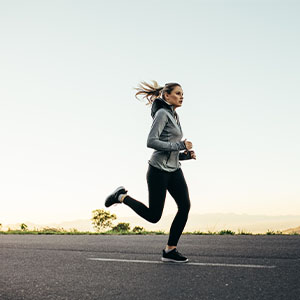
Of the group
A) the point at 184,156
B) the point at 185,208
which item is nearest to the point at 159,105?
the point at 184,156

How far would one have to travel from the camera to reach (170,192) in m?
5.77

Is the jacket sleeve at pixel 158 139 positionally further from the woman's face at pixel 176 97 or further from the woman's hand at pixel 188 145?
the woman's face at pixel 176 97

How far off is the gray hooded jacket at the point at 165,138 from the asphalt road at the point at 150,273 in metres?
1.28

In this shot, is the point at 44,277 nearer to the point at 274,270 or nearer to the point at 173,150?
the point at 173,150

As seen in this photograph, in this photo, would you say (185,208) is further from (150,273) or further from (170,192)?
(150,273)

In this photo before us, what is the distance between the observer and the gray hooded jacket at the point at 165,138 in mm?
5477

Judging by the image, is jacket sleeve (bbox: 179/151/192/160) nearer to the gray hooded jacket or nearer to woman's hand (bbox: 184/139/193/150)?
the gray hooded jacket

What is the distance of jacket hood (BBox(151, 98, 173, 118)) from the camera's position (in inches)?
222

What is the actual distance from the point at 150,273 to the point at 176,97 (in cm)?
216

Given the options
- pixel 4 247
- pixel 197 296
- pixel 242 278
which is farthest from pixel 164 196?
pixel 4 247

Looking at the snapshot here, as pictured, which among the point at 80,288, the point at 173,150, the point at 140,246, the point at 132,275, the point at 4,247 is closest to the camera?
the point at 80,288

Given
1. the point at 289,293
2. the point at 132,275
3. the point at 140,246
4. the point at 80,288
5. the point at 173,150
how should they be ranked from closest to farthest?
the point at 289,293 < the point at 80,288 < the point at 132,275 < the point at 173,150 < the point at 140,246

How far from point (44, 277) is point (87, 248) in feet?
9.26

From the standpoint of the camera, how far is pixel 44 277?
16.5 ft
